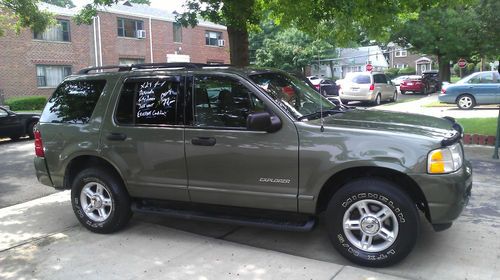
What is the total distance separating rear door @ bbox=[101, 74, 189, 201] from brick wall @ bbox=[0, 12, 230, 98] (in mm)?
22252

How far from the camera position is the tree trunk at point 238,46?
1037 centimetres

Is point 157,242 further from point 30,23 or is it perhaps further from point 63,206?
point 30,23

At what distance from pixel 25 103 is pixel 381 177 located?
25.4 meters

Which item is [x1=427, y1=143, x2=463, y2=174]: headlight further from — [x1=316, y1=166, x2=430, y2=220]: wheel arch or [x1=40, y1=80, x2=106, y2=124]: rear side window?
[x1=40, y1=80, x2=106, y2=124]: rear side window

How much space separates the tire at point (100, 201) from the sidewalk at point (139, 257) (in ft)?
0.47

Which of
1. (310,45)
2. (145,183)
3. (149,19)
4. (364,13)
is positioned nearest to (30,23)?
(364,13)

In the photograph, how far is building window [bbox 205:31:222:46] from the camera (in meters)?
39.2

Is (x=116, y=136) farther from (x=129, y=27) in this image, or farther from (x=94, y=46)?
(x=129, y=27)

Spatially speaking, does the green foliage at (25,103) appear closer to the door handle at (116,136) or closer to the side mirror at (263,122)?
the door handle at (116,136)

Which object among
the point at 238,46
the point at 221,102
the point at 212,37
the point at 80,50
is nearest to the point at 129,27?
the point at 80,50

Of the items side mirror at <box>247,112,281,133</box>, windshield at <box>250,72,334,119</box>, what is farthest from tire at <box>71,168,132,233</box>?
windshield at <box>250,72,334,119</box>

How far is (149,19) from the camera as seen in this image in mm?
34594

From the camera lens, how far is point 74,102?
5.70 m

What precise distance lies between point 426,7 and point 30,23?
1289 centimetres
